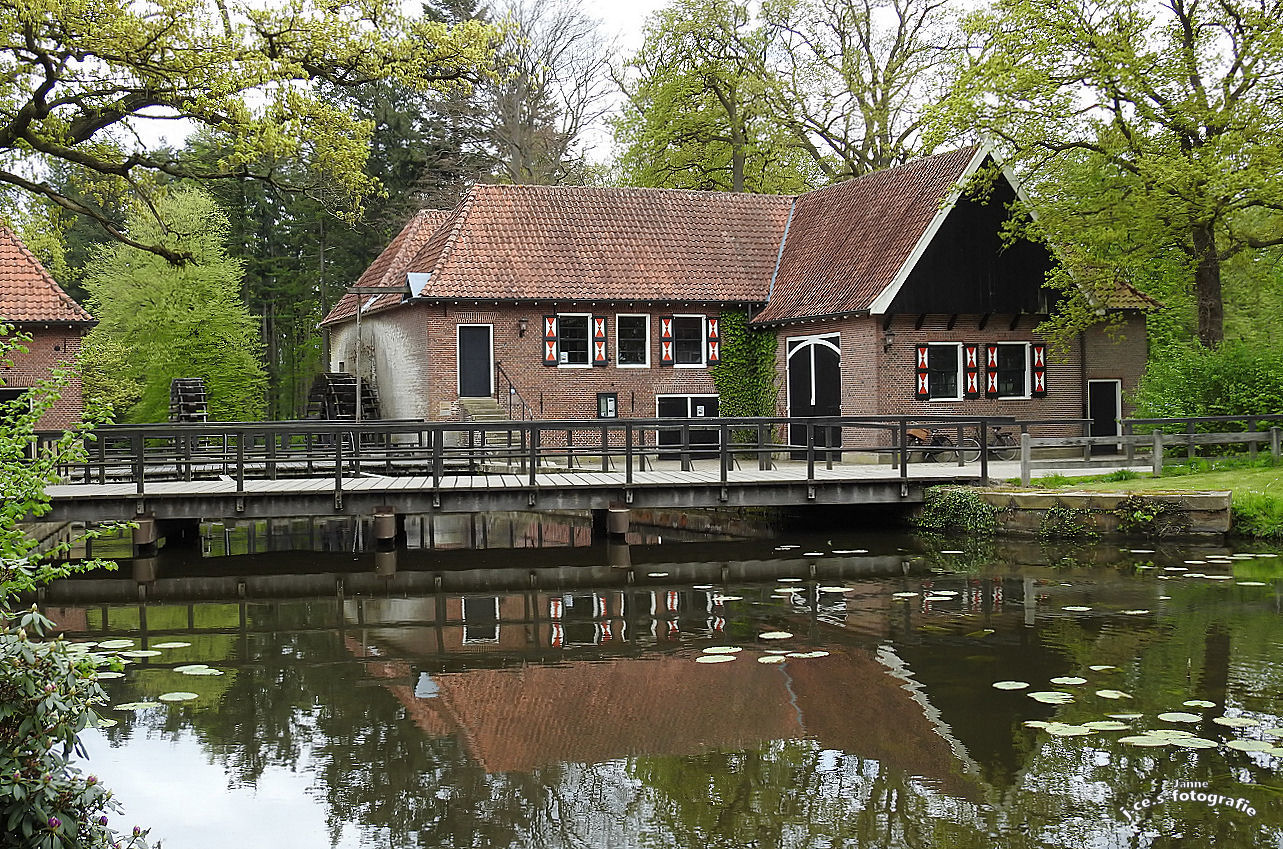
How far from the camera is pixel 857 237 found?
25.8 metres

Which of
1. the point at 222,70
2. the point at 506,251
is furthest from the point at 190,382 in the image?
the point at 222,70

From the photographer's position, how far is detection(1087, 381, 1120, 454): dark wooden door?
83.9ft

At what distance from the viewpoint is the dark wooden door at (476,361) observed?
25.3 metres

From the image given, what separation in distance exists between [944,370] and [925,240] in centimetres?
271

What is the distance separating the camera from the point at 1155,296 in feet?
91.1

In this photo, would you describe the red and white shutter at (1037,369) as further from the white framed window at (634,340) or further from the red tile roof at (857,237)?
the white framed window at (634,340)

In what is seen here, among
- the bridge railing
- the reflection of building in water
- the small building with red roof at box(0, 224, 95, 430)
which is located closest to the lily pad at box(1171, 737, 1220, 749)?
the reflection of building in water

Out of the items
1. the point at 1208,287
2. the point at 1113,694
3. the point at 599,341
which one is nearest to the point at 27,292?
the point at 599,341

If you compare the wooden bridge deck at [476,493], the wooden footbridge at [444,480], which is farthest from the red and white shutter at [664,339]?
the wooden bridge deck at [476,493]

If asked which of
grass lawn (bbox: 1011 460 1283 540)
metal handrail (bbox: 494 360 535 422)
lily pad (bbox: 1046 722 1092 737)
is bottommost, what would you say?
lily pad (bbox: 1046 722 1092 737)

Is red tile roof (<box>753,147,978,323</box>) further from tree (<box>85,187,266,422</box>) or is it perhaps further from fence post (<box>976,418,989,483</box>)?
tree (<box>85,187,266,422</box>)

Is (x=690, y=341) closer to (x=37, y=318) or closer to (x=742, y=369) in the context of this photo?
(x=742, y=369)

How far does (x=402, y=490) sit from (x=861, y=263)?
1221 centimetres

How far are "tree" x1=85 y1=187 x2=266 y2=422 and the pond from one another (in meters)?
26.3
